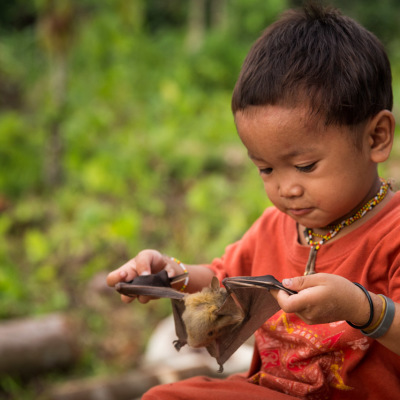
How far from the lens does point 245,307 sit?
1765 millimetres

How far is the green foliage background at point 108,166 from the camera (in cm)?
595

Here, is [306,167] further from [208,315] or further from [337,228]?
[208,315]

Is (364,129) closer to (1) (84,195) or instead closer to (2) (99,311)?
(2) (99,311)

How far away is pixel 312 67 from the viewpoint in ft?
5.34

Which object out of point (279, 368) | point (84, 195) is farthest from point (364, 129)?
point (84, 195)

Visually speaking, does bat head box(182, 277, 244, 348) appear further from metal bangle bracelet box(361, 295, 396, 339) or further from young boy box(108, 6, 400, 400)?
metal bangle bracelet box(361, 295, 396, 339)

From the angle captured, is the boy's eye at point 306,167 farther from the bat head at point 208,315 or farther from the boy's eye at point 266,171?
the bat head at point 208,315

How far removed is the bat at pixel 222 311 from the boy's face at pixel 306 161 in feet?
1.01

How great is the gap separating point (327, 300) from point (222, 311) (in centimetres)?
42

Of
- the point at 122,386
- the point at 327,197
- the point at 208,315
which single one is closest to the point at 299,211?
the point at 327,197

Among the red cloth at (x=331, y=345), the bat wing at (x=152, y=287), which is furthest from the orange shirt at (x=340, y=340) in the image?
the bat wing at (x=152, y=287)

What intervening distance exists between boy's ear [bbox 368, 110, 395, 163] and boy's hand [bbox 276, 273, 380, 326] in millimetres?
466

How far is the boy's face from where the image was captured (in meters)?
1.62

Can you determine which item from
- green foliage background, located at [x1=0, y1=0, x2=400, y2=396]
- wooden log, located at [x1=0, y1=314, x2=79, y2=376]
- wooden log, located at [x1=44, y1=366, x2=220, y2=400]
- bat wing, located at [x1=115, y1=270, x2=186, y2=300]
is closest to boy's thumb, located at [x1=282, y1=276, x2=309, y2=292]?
bat wing, located at [x1=115, y1=270, x2=186, y2=300]
